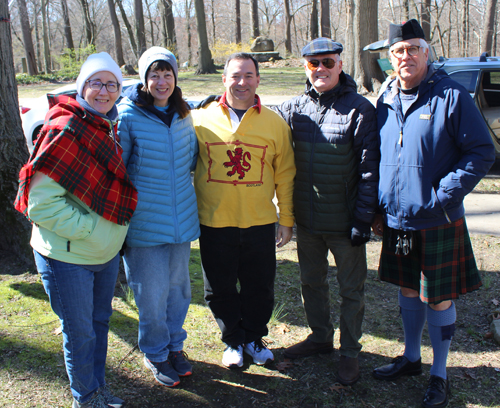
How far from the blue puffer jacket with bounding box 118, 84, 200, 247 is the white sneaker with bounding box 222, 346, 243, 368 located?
959 millimetres

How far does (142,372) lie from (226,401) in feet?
2.03

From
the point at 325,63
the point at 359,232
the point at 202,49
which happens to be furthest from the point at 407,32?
the point at 202,49

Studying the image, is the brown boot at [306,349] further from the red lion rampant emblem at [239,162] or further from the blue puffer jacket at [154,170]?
the red lion rampant emblem at [239,162]

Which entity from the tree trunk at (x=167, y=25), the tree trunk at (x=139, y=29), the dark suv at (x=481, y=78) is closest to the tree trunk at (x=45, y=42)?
the tree trunk at (x=139, y=29)

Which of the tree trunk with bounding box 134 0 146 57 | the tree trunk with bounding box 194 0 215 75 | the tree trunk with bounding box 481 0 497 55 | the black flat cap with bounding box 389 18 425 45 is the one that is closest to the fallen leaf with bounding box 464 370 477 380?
the black flat cap with bounding box 389 18 425 45

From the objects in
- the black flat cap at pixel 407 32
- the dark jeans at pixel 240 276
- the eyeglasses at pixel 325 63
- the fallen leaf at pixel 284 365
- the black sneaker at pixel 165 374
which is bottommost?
the fallen leaf at pixel 284 365

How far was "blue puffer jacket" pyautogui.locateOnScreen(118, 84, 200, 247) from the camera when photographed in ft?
8.09

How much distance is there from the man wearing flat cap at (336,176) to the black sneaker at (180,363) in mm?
999

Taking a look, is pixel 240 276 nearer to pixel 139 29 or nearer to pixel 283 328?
pixel 283 328

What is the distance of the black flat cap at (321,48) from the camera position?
2.60 m

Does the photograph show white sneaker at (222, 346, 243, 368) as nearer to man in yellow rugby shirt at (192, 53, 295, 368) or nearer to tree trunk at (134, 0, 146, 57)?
man in yellow rugby shirt at (192, 53, 295, 368)

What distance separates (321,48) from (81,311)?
2022mm

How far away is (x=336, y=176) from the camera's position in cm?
270

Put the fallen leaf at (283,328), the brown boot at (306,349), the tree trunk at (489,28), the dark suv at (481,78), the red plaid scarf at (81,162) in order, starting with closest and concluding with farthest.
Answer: the red plaid scarf at (81,162)
the brown boot at (306,349)
the fallen leaf at (283,328)
the dark suv at (481,78)
the tree trunk at (489,28)
